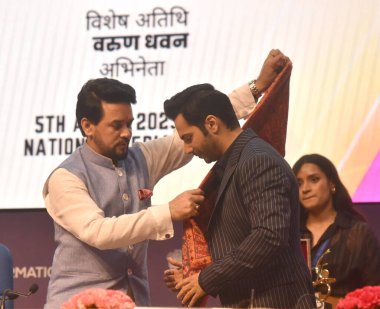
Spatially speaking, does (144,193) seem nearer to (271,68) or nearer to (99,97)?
(99,97)

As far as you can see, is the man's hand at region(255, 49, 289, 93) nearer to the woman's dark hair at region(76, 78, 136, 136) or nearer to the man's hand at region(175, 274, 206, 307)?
the woman's dark hair at region(76, 78, 136, 136)

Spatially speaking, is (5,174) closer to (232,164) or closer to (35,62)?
(35,62)

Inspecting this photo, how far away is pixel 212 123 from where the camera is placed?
10.7 feet

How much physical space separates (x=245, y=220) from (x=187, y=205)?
11.2 inches

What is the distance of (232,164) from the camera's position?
3195mm

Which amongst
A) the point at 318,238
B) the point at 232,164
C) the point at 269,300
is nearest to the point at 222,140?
the point at 232,164

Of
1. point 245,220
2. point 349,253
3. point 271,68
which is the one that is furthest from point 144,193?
point 349,253

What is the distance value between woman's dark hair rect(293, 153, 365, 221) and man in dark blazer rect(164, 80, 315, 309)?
62.1 inches

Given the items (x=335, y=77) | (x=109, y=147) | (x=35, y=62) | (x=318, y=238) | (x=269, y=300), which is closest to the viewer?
(x=269, y=300)

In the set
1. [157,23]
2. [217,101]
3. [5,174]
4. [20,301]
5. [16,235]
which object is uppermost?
[157,23]

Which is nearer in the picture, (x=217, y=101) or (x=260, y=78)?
(x=217, y=101)

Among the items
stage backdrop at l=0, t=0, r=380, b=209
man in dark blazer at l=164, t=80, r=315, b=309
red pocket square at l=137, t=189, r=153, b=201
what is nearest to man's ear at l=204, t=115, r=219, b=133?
man in dark blazer at l=164, t=80, r=315, b=309

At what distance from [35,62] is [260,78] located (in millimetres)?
1913

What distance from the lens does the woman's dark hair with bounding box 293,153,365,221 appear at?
473 cm
